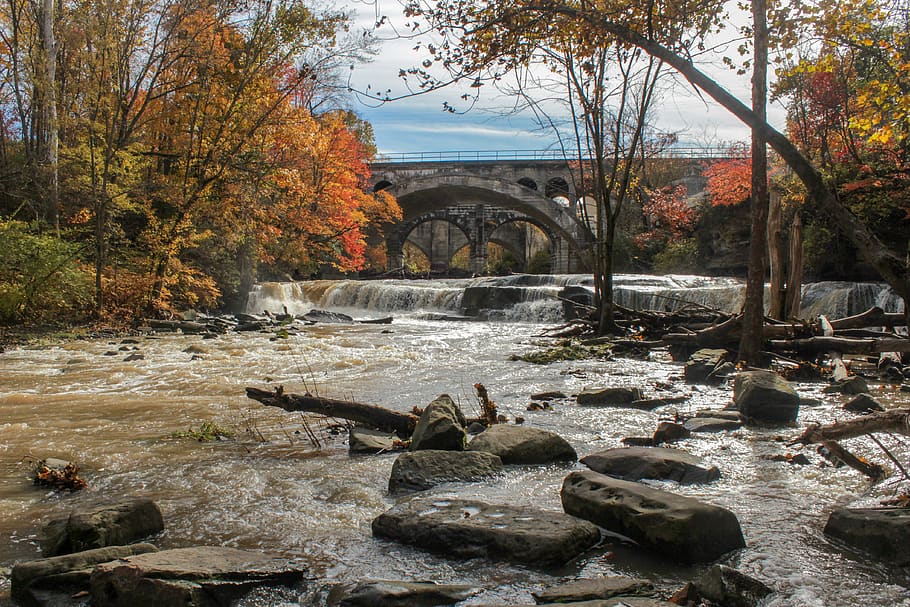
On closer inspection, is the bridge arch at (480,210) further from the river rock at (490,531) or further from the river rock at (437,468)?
the river rock at (490,531)

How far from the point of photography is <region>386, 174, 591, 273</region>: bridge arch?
37.7 m

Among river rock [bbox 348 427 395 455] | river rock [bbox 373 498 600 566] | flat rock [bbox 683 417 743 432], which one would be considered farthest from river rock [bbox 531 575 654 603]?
flat rock [bbox 683 417 743 432]

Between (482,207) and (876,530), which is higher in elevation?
(482,207)

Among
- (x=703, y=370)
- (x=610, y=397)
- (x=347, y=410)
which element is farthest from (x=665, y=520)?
(x=703, y=370)

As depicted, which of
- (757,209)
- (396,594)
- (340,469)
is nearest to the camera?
(396,594)

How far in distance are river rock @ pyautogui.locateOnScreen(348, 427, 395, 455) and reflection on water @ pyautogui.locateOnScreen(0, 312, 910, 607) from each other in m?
0.09

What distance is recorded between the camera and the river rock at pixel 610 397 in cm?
597

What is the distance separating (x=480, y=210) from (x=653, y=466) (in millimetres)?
43603

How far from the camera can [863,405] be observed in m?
5.35

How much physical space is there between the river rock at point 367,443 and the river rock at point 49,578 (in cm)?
207

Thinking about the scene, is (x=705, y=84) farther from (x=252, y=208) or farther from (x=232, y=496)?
(x=252, y=208)

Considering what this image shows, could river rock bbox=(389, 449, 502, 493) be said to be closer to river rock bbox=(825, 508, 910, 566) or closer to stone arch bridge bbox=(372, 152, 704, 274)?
river rock bbox=(825, 508, 910, 566)

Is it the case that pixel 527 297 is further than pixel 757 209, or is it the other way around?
pixel 527 297

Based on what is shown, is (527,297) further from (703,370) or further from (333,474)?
(333,474)
